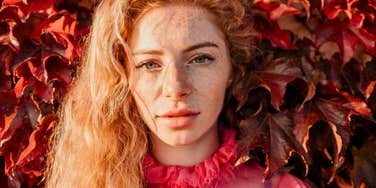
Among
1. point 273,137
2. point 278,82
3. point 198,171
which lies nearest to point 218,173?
point 198,171

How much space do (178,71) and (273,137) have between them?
351 millimetres

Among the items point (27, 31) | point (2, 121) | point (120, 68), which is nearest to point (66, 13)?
point (27, 31)

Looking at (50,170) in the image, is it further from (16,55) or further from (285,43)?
(285,43)

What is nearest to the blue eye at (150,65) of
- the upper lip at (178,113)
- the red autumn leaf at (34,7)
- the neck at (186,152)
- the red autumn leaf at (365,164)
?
the upper lip at (178,113)

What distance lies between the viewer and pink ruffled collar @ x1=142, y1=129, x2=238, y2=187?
66.2 inches

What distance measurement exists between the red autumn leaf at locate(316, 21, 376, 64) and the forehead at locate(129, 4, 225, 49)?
1.11 ft

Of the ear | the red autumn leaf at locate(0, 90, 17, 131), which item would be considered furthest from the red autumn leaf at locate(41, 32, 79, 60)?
the ear

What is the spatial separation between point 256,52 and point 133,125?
1.41ft

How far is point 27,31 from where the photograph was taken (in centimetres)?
182

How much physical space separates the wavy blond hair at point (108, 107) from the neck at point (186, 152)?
5cm

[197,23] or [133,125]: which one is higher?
[197,23]

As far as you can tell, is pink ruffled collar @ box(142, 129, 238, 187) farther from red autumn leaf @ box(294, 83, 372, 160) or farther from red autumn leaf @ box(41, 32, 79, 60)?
red autumn leaf @ box(41, 32, 79, 60)

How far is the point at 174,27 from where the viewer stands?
1.61 meters

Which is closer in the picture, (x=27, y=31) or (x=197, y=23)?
(x=197, y=23)
